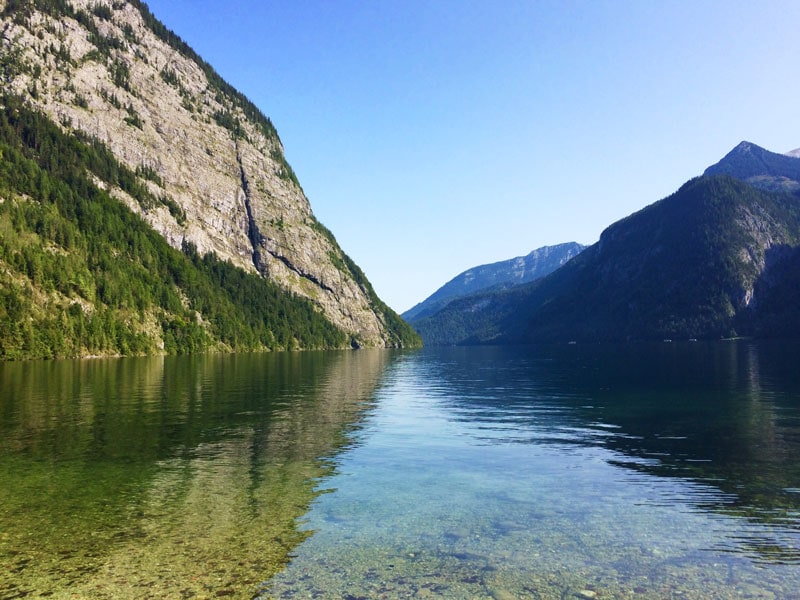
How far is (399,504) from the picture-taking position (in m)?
22.5

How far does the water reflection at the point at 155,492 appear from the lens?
1512cm

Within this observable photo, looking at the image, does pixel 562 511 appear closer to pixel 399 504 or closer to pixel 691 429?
pixel 399 504

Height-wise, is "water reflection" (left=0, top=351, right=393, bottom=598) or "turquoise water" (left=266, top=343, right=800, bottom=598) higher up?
"water reflection" (left=0, top=351, right=393, bottom=598)

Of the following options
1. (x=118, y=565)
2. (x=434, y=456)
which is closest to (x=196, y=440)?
(x=434, y=456)

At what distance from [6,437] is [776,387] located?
261 ft

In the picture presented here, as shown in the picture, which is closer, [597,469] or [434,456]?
[597,469]

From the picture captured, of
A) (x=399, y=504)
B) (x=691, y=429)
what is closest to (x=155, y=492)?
(x=399, y=504)

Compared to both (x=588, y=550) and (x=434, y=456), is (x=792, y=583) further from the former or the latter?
(x=434, y=456)

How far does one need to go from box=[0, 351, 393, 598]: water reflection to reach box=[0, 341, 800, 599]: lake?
4.5 inches

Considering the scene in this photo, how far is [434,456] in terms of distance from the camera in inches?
1287

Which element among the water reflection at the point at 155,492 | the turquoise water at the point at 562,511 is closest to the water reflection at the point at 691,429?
the turquoise water at the point at 562,511

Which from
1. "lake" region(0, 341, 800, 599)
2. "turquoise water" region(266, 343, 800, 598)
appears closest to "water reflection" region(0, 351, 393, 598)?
"lake" region(0, 341, 800, 599)

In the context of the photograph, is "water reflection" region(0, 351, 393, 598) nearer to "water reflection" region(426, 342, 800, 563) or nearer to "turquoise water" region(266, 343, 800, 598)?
"turquoise water" region(266, 343, 800, 598)

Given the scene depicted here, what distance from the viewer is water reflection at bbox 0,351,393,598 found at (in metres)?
15.1
